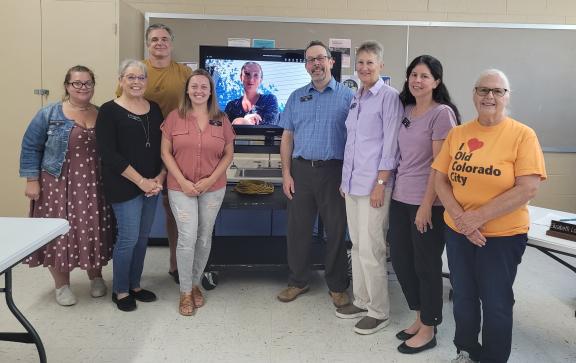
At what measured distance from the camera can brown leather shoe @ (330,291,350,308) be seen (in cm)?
271

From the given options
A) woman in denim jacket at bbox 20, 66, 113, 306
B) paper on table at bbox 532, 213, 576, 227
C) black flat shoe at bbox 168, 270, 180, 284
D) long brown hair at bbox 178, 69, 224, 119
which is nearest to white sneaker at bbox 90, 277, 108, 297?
woman in denim jacket at bbox 20, 66, 113, 306

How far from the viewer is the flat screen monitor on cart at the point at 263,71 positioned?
301 centimetres

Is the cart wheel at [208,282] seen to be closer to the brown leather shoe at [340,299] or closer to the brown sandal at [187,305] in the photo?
the brown sandal at [187,305]

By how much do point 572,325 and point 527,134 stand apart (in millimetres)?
1483

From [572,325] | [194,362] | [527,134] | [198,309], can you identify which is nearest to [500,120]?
[527,134]

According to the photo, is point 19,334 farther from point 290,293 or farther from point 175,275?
point 290,293

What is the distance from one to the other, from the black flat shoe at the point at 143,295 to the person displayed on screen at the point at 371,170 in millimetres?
1243

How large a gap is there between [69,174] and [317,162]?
4.56 feet

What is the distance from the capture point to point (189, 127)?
8.24 feet

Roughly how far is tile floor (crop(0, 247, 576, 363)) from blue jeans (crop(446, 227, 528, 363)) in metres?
0.31

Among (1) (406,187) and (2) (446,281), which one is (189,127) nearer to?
(1) (406,187)

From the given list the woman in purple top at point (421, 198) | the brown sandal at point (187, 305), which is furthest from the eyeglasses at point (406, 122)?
the brown sandal at point (187, 305)

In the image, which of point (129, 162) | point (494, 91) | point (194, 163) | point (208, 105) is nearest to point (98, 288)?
point (129, 162)

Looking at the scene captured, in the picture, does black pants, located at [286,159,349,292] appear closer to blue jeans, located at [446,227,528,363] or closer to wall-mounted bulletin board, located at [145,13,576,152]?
blue jeans, located at [446,227,528,363]
